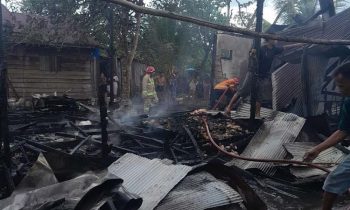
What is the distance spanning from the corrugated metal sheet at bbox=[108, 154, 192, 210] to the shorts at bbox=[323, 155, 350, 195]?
1585mm

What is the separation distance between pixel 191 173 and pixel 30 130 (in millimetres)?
4906

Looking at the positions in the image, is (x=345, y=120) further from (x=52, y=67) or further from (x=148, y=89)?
(x=52, y=67)

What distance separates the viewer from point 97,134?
778 cm

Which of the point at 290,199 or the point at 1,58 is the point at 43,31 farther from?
the point at 290,199

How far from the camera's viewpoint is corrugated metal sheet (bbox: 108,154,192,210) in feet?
13.2

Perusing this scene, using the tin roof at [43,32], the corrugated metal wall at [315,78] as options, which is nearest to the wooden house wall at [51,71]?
the tin roof at [43,32]

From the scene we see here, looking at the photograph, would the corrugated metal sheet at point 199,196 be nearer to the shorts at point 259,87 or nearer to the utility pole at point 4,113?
the utility pole at point 4,113

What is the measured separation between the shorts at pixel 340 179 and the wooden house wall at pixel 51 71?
17012 millimetres

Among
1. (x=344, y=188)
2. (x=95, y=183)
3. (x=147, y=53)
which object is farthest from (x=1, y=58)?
(x=147, y=53)

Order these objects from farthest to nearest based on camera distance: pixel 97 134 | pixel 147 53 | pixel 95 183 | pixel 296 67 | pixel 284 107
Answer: pixel 147 53
pixel 296 67
pixel 284 107
pixel 97 134
pixel 95 183

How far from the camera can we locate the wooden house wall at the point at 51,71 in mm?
18484

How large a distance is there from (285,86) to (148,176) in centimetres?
692

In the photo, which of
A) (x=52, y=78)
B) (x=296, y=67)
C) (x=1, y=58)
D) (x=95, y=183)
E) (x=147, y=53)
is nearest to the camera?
(x=95, y=183)

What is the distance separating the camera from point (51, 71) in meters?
19.1
